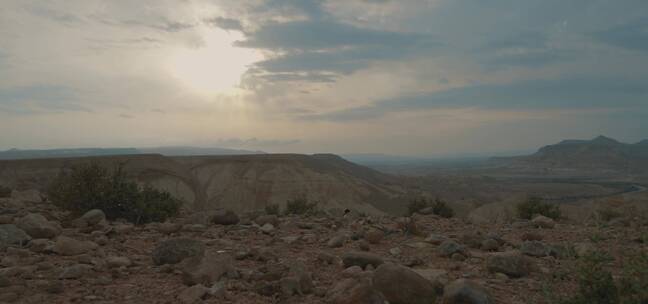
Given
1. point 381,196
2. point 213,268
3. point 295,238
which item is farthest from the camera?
point 381,196

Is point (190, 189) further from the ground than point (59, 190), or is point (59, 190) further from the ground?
point (59, 190)

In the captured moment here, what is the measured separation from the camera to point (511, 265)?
581 cm

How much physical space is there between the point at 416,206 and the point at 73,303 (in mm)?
14342

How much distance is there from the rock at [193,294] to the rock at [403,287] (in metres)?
1.77

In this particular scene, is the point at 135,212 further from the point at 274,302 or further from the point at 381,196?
the point at 381,196

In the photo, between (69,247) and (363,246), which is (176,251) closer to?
(69,247)

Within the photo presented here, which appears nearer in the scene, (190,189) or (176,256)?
(176,256)

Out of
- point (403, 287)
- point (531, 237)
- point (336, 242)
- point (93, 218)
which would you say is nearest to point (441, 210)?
point (531, 237)

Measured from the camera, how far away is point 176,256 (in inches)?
245

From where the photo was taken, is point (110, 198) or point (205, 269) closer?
point (205, 269)

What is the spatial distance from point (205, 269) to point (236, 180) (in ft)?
193

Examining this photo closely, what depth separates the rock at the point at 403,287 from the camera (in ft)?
14.9

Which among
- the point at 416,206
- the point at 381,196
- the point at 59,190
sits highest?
the point at 59,190

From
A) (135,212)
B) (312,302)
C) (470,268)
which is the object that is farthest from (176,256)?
(135,212)
